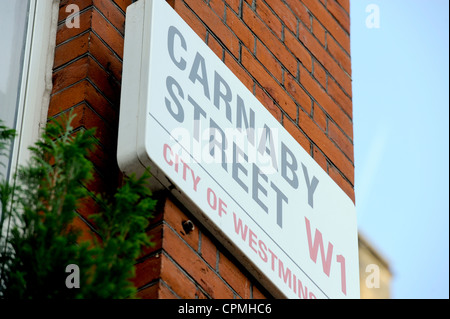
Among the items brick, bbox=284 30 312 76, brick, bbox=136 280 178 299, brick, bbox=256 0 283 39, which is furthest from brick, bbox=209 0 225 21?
brick, bbox=136 280 178 299

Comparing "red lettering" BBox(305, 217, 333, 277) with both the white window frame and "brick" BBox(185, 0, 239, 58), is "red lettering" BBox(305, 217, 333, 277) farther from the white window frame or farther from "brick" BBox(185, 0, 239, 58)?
the white window frame

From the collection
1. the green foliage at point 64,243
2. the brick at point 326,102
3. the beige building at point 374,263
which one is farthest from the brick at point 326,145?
the beige building at point 374,263

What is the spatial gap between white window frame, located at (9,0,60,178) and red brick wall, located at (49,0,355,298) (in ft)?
0.09

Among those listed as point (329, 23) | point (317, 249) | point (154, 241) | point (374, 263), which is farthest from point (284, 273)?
point (374, 263)

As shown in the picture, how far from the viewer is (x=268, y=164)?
2.82 m

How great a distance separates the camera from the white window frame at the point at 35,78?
2.59m

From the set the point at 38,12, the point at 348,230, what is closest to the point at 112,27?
the point at 38,12

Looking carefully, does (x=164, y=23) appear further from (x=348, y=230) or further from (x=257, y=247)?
(x=348, y=230)

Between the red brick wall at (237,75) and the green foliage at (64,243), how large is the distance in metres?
0.36

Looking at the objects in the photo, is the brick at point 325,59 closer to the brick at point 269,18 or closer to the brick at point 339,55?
the brick at point 339,55

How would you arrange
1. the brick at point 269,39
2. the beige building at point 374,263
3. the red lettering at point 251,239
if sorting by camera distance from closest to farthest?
1. the red lettering at point 251,239
2. the brick at point 269,39
3. the beige building at point 374,263

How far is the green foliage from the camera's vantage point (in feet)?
6.24
